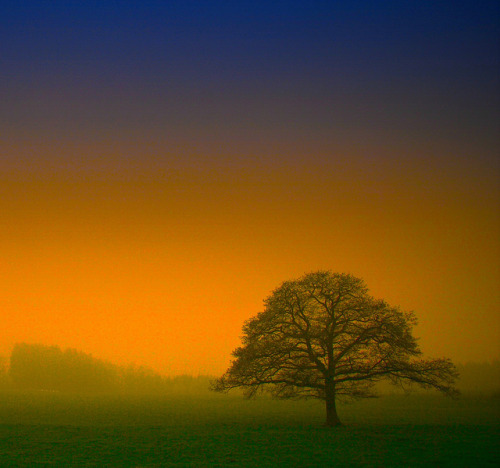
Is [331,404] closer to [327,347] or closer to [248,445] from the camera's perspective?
[327,347]

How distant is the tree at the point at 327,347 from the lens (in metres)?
40.9

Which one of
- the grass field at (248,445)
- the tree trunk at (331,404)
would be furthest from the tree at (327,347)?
the grass field at (248,445)

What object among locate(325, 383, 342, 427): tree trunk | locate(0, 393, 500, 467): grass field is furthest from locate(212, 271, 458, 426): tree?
locate(0, 393, 500, 467): grass field

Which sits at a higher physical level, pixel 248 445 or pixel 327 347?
pixel 327 347

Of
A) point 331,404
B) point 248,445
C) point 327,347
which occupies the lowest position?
point 248,445

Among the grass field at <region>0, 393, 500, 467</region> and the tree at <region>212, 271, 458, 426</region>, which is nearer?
the grass field at <region>0, 393, 500, 467</region>

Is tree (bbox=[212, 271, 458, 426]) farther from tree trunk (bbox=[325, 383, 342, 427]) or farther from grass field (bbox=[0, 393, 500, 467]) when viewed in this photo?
grass field (bbox=[0, 393, 500, 467])

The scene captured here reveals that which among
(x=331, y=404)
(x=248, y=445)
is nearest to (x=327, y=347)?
(x=331, y=404)

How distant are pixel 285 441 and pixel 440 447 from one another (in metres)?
11.9

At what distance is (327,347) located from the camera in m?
Answer: 43.1

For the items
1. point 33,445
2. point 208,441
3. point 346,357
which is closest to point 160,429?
point 208,441

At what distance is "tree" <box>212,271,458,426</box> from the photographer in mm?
40875

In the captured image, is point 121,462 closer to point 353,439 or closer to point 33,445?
point 33,445

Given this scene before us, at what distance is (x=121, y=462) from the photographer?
27.0m
